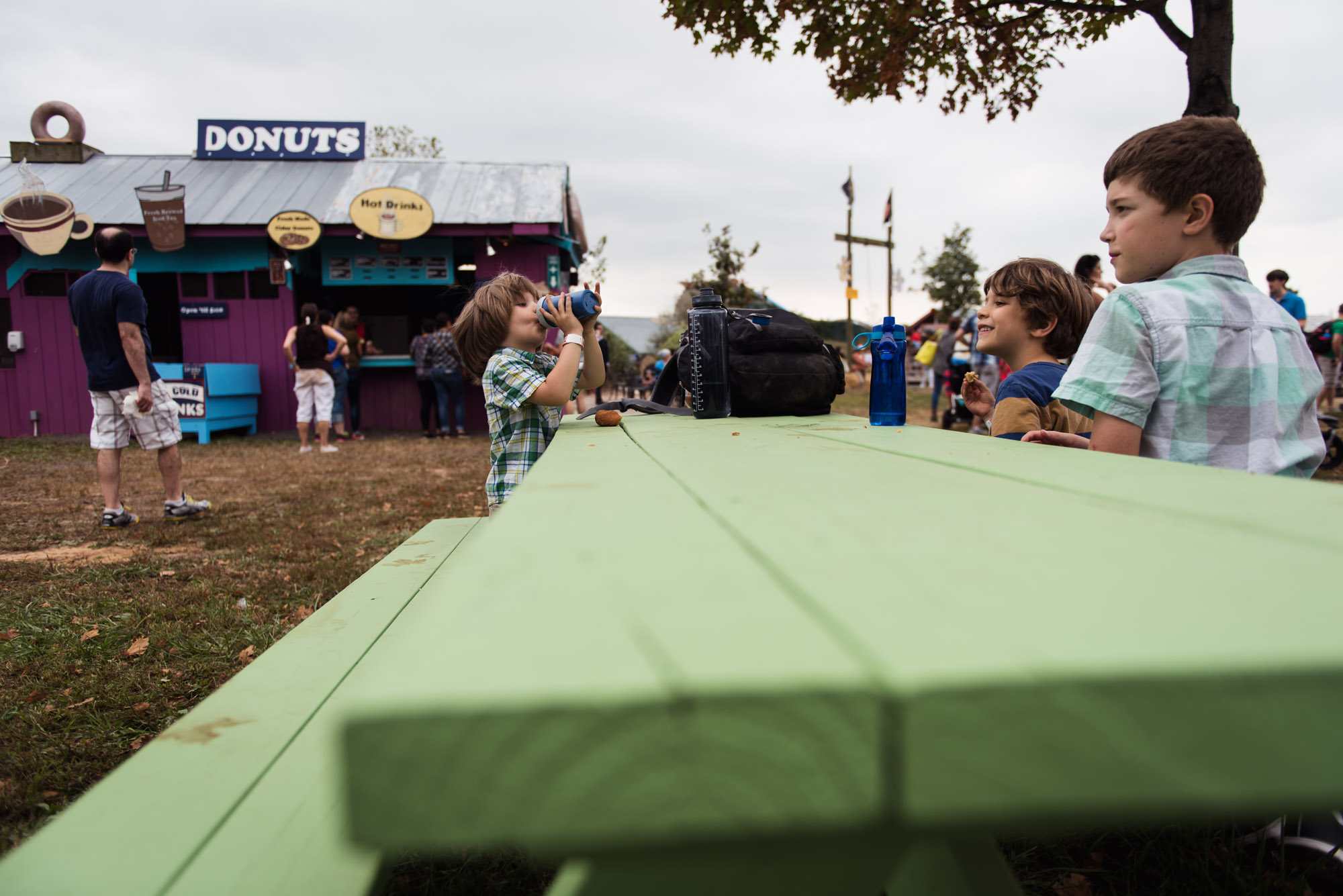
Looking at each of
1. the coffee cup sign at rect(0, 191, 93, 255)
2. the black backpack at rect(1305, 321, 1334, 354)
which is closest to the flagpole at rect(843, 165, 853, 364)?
the black backpack at rect(1305, 321, 1334, 354)

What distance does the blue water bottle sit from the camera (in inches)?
86.5

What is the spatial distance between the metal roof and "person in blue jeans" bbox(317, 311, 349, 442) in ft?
7.07

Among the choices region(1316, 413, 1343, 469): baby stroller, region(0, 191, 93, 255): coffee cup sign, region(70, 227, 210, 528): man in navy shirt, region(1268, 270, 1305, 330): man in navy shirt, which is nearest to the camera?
region(70, 227, 210, 528): man in navy shirt

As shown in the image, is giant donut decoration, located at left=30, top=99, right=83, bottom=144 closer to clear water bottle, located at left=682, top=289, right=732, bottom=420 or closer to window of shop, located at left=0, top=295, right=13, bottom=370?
window of shop, located at left=0, top=295, right=13, bottom=370

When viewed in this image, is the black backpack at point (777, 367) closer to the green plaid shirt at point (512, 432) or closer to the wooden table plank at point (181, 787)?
the green plaid shirt at point (512, 432)

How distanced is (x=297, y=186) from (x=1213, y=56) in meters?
11.1

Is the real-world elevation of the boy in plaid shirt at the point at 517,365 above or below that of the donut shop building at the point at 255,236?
below

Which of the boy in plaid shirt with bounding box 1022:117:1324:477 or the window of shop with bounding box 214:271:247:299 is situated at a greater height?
the window of shop with bounding box 214:271:247:299

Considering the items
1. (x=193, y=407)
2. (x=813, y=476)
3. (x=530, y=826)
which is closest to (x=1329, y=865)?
(x=813, y=476)

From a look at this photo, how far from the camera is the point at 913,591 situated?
0.48 meters

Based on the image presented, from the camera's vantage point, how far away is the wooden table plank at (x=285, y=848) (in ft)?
2.54

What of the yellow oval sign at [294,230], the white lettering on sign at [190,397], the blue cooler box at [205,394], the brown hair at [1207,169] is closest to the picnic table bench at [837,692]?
the brown hair at [1207,169]

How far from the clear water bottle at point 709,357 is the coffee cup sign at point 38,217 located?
1102cm

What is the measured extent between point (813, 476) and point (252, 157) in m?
13.6
